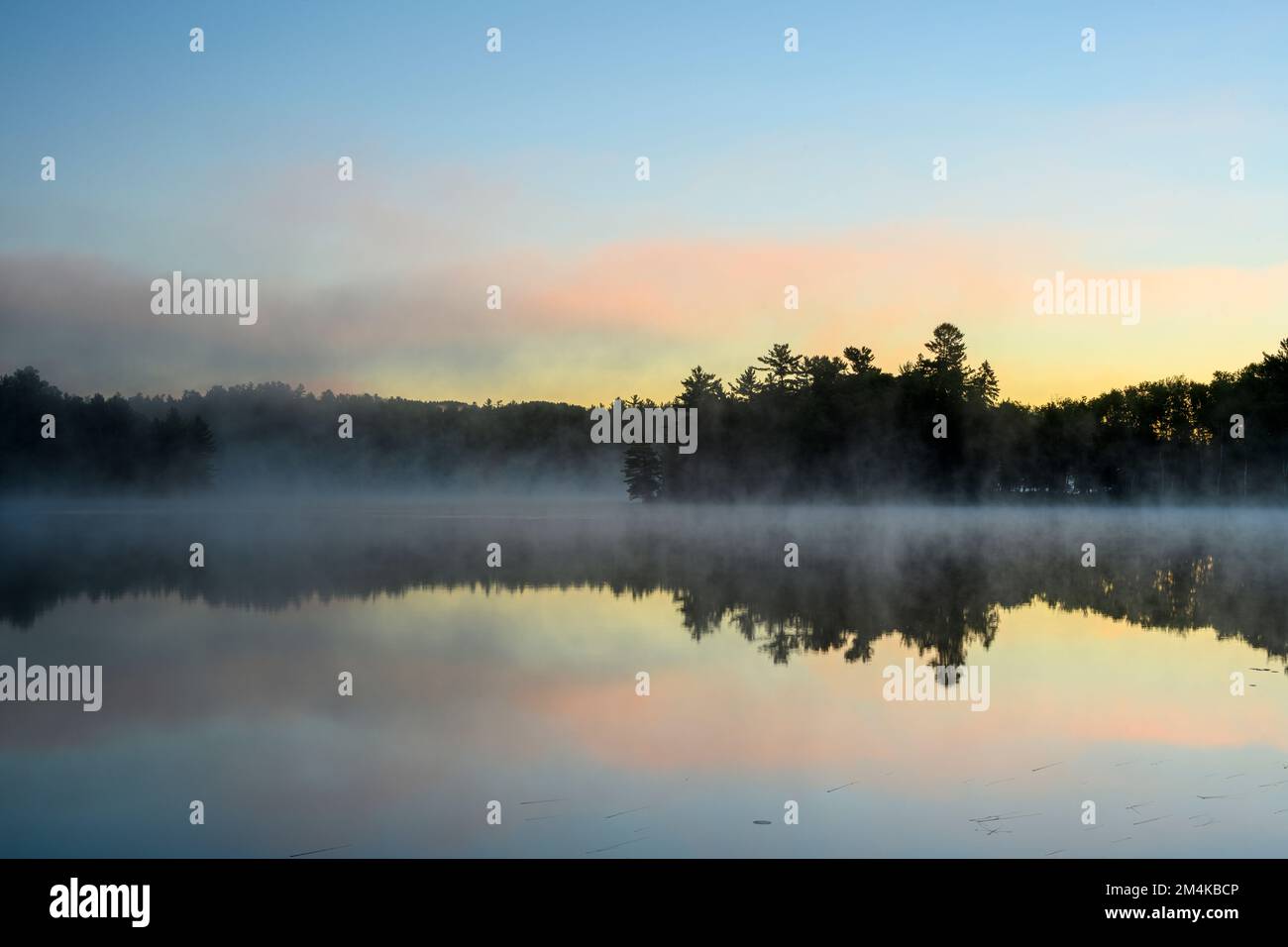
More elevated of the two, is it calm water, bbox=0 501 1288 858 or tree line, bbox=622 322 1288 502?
tree line, bbox=622 322 1288 502

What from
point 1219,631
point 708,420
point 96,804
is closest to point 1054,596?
point 1219,631

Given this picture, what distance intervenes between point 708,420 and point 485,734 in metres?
90.0

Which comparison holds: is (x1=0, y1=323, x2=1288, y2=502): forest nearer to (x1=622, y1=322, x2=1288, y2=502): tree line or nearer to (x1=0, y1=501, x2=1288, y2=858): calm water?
(x1=622, y1=322, x2=1288, y2=502): tree line

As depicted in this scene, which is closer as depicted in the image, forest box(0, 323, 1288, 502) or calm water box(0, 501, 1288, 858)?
calm water box(0, 501, 1288, 858)

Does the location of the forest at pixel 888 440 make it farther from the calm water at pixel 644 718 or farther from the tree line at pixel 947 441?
the calm water at pixel 644 718

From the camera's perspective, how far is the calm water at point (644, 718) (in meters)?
9.71

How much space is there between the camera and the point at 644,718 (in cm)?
1360

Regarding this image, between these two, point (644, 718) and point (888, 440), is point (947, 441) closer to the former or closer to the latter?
point (888, 440)

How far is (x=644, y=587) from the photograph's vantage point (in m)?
27.5

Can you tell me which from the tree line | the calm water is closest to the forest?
the tree line

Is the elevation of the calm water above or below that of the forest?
below

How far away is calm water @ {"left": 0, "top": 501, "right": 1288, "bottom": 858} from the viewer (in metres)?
9.71

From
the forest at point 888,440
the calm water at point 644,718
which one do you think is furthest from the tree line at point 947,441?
the calm water at point 644,718

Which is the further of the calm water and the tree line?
Answer: the tree line
